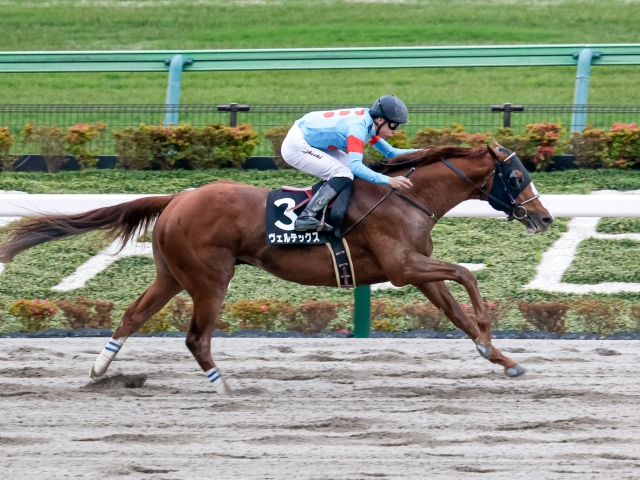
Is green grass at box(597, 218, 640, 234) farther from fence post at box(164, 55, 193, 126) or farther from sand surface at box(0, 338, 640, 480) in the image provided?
fence post at box(164, 55, 193, 126)

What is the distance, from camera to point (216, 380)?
17.6 feet

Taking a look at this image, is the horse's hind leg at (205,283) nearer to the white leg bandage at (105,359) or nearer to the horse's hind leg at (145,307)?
the horse's hind leg at (145,307)

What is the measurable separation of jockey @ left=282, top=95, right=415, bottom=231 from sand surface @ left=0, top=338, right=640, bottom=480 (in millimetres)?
Result: 964

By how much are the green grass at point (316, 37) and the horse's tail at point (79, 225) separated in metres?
10.5

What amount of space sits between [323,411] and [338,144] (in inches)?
59.5

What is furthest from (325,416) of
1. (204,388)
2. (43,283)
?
(43,283)

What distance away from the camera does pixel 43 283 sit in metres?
8.02

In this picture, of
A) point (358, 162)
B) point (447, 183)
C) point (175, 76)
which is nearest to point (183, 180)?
point (175, 76)

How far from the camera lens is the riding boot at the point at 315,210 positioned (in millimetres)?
5508

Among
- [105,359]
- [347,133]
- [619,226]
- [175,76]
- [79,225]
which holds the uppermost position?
[175,76]

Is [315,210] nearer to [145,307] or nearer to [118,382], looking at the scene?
[145,307]

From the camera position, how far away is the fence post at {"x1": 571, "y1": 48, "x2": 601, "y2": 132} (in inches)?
413

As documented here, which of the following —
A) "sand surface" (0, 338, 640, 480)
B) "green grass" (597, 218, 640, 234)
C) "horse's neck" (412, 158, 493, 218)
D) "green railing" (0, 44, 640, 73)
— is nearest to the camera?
"sand surface" (0, 338, 640, 480)

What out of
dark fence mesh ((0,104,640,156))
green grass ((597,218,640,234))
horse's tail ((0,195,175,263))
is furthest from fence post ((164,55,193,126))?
horse's tail ((0,195,175,263))
